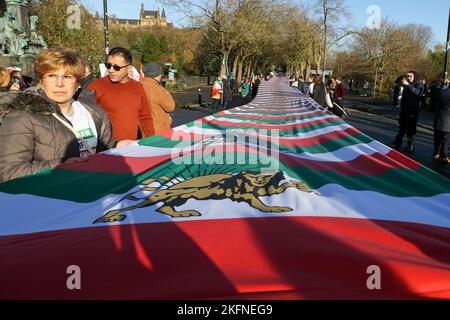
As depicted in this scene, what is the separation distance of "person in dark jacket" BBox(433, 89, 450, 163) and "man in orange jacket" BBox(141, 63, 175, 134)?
19.7 feet

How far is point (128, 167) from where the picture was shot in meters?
3.12

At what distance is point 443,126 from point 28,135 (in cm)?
824

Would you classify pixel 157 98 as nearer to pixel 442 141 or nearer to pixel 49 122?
pixel 49 122

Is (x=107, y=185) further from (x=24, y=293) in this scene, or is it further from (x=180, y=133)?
(x=180, y=133)

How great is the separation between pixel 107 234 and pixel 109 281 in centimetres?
39

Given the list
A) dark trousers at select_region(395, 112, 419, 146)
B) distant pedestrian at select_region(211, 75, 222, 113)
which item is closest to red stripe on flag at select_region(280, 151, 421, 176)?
dark trousers at select_region(395, 112, 419, 146)

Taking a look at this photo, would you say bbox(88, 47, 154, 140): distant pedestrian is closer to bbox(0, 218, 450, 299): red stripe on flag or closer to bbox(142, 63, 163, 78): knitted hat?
bbox(142, 63, 163, 78): knitted hat

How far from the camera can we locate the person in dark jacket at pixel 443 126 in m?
8.37

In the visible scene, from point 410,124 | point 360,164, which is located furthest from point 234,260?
point 410,124

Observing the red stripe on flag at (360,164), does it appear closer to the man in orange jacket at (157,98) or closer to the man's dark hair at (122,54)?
the man's dark hair at (122,54)

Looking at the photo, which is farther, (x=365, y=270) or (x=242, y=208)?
(x=242, y=208)

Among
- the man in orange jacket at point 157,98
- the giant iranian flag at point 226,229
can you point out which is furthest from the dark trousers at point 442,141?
the man in orange jacket at point 157,98

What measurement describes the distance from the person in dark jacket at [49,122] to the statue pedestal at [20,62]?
1467 cm
